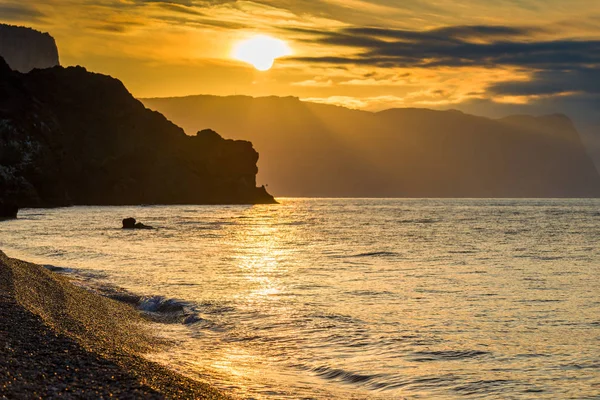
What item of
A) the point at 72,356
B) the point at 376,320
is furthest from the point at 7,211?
the point at 72,356

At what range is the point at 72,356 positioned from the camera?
14.2 m

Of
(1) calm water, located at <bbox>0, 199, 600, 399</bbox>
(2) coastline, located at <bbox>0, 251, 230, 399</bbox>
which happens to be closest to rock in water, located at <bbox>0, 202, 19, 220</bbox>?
(1) calm water, located at <bbox>0, 199, 600, 399</bbox>

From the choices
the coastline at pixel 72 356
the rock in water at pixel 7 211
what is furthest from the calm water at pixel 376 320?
the rock in water at pixel 7 211

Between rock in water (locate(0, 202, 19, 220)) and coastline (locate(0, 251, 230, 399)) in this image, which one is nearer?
coastline (locate(0, 251, 230, 399))

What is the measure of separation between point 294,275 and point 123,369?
27.6 meters

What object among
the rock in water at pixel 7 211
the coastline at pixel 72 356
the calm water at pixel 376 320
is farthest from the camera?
the rock in water at pixel 7 211

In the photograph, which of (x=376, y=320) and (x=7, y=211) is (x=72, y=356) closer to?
(x=376, y=320)

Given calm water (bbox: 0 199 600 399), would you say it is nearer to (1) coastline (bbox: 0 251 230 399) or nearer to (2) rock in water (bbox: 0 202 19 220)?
(1) coastline (bbox: 0 251 230 399)

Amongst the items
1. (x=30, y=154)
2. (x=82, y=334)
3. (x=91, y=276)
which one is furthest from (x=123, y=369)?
(x=30, y=154)

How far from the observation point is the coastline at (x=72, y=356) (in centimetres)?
1224

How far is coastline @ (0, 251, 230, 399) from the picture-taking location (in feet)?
40.1

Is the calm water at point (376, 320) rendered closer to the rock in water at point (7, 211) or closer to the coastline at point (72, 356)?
the coastline at point (72, 356)

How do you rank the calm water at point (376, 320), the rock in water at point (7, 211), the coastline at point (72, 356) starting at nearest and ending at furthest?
the coastline at point (72, 356), the calm water at point (376, 320), the rock in water at point (7, 211)

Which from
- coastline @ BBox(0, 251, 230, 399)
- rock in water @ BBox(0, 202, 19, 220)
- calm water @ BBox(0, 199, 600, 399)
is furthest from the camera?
rock in water @ BBox(0, 202, 19, 220)
